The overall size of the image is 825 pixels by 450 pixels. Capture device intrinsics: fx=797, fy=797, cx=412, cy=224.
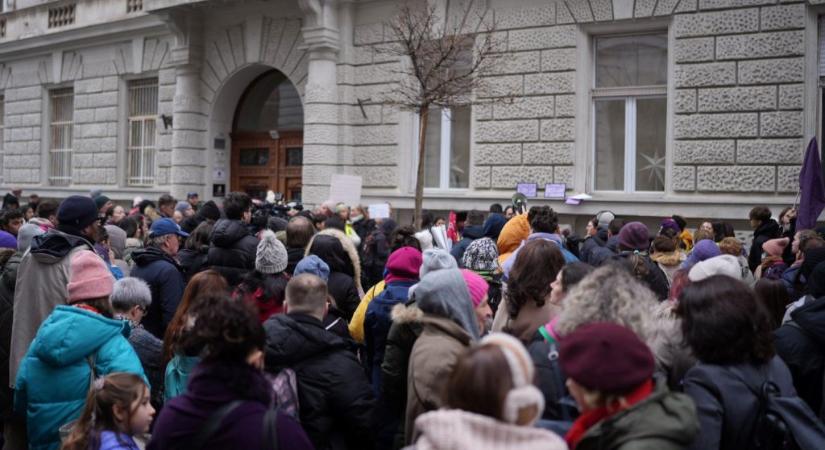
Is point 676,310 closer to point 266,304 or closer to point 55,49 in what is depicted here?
point 266,304

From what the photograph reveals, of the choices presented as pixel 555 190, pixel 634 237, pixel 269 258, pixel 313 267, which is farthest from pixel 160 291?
pixel 555 190

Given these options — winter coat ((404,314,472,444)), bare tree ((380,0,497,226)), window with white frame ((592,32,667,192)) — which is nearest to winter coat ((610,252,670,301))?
winter coat ((404,314,472,444))

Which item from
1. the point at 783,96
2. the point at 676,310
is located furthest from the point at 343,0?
the point at 676,310

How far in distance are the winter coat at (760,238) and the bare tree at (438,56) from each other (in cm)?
440

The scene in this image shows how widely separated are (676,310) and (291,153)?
52.4 ft

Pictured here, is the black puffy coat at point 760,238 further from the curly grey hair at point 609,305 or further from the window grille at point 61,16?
the window grille at point 61,16

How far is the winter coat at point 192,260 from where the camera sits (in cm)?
701

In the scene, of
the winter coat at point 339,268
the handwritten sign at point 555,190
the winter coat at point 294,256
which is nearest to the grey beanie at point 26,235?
the winter coat at point 294,256

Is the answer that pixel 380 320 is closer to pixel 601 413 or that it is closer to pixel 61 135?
pixel 601 413

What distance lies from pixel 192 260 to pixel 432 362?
4136 millimetres

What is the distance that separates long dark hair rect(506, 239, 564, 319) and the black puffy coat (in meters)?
5.93

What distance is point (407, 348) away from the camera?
4.20m

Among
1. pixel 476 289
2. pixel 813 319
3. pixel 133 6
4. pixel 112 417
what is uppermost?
pixel 133 6

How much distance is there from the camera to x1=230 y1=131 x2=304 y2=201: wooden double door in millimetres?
18609
